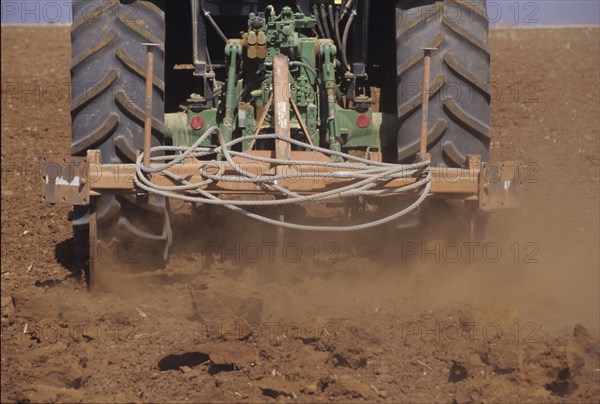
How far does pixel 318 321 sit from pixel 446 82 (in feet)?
4.96

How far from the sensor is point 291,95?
17.2ft

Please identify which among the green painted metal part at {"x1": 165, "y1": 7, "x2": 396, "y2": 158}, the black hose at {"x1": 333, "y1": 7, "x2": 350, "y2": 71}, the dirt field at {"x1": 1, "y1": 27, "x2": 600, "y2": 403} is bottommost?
the dirt field at {"x1": 1, "y1": 27, "x2": 600, "y2": 403}

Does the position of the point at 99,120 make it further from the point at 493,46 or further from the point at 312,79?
the point at 493,46

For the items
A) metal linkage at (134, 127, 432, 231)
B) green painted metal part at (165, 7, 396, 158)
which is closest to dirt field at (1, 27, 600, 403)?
metal linkage at (134, 127, 432, 231)

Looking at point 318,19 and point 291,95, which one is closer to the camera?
point 291,95

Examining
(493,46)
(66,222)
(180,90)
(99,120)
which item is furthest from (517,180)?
(493,46)

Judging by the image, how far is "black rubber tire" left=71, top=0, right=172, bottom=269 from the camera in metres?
5.14

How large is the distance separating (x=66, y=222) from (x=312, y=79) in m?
2.43

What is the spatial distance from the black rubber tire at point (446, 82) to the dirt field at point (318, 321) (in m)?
0.59

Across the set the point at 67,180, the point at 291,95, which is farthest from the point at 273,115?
the point at 67,180

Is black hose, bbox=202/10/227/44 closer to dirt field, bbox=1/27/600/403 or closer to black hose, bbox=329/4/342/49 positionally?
black hose, bbox=329/4/342/49

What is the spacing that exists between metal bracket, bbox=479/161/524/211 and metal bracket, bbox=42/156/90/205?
188 centimetres

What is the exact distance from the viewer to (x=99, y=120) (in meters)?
5.14

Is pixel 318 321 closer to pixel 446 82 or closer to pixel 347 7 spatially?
pixel 446 82
